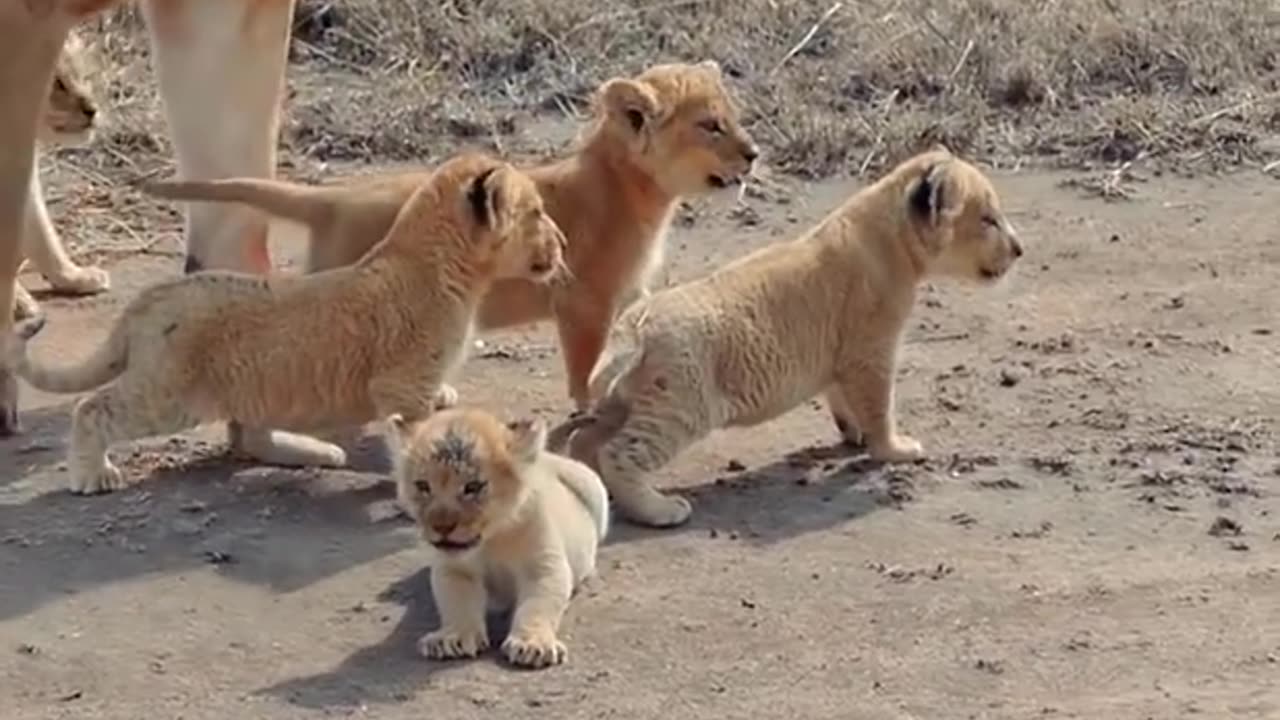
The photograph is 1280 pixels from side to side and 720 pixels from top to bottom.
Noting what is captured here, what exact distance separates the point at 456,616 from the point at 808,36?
4.06 m

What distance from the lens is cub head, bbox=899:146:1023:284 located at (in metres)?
5.80

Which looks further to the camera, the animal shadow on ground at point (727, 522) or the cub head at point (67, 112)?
the cub head at point (67, 112)

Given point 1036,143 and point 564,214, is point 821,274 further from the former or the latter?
point 1036,143

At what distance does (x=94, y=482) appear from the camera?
553 centimetres

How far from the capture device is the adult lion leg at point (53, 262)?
268 inches

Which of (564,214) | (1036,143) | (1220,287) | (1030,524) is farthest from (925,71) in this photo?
(1030,524)

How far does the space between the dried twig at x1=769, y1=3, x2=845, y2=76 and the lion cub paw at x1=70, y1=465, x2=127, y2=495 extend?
3.24m

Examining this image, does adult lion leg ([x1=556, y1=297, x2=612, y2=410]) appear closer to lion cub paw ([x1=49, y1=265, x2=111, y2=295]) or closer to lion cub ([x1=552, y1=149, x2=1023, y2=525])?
lion cub ([x1=552, y1=149, x2=1023, y2=525])

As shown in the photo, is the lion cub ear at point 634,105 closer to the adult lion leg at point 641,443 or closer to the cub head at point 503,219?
the cub head at point 503,219

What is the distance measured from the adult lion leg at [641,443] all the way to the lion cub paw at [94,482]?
841 mm

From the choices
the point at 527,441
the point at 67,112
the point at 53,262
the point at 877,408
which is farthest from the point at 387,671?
the point at 67,112


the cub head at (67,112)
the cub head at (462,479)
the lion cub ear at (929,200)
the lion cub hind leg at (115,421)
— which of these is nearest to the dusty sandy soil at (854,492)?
the lion cub hind leg at (115,421)

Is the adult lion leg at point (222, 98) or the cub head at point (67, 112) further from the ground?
the adult lion leg at point (222, 98)

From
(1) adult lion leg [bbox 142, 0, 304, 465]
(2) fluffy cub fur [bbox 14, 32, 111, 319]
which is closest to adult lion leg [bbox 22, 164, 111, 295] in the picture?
(2) fluffy cub fur [bbox 14, 32, 111, 319]
